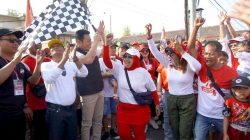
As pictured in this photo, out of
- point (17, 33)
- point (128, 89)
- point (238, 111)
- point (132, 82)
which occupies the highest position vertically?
point (17, 33)

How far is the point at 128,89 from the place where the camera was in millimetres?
5465

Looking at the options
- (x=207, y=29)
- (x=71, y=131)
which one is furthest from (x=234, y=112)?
(x=207, y=29)

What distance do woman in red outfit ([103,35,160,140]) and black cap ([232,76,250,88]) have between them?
1728mm

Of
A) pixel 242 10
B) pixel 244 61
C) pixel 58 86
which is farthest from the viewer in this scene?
pixel 244 61

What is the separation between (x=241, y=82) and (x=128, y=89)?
2.00 metres

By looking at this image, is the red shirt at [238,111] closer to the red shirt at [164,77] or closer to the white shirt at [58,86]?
the red shirt at [164,77]

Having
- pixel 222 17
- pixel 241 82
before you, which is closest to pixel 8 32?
pixel 241 82

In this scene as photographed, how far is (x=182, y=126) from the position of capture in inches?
200

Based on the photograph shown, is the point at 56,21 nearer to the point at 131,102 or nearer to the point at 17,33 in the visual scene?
the point at 17,33

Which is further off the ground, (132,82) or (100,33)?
(100,33)

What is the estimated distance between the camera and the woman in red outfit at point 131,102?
213 inches

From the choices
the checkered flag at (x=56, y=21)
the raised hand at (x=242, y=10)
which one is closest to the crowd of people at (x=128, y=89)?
the checkered flag at (x=56, y=21)

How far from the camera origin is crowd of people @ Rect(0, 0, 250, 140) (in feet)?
13.6

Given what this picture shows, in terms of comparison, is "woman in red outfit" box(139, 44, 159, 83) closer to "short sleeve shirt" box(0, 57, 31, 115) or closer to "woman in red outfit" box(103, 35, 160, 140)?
"woman in red outfit" box(103, 35, 160, 140)
